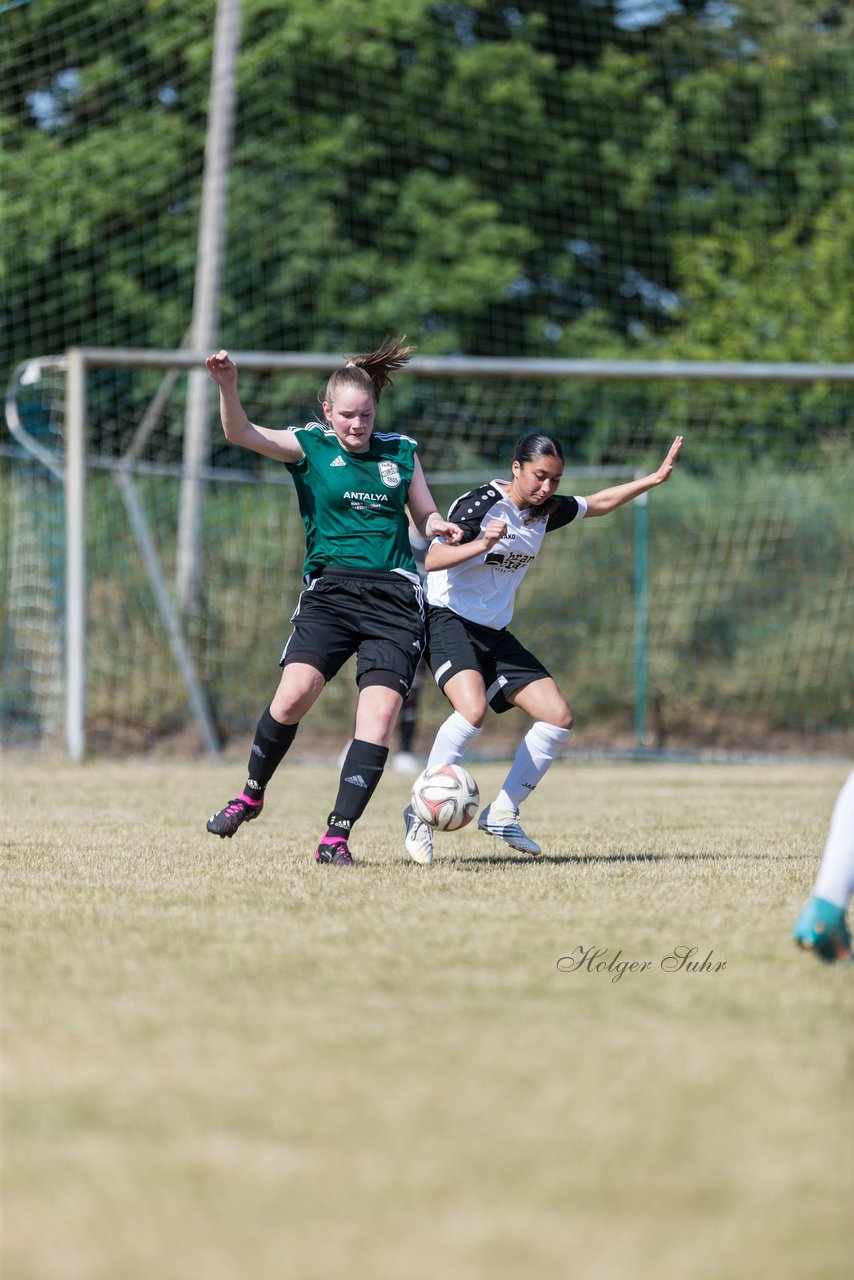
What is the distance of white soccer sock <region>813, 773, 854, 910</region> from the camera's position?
369 cm

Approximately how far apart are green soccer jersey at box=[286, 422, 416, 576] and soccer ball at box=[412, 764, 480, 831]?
2.48 feet

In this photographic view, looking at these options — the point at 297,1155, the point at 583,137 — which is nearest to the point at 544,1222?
the point at 297,1155

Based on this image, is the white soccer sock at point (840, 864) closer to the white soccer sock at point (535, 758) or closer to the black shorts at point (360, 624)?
the black shorts at point (360, 624)

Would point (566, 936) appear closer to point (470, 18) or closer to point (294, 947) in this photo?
point (294, 947)

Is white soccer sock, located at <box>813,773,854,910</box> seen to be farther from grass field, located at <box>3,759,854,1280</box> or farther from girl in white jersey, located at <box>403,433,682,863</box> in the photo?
girl in white jersey, located at <box>403,433,682,863</box>

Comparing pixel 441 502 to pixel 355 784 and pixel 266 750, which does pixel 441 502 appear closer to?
pixel 266 750

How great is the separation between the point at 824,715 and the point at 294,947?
12.1 meters

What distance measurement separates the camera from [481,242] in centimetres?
2153

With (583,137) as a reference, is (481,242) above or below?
below

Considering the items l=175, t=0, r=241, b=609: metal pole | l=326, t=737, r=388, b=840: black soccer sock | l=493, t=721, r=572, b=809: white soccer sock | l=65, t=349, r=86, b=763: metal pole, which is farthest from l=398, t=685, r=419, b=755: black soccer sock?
l=326, t=737, r=388, b=840: black soccer sock

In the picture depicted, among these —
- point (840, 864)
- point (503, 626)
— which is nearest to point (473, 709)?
point (503, 626)

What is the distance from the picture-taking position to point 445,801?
556cm

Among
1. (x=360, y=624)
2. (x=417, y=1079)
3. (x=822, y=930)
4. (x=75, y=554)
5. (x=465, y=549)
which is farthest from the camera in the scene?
(x=75, y=554)

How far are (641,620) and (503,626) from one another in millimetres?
9289
